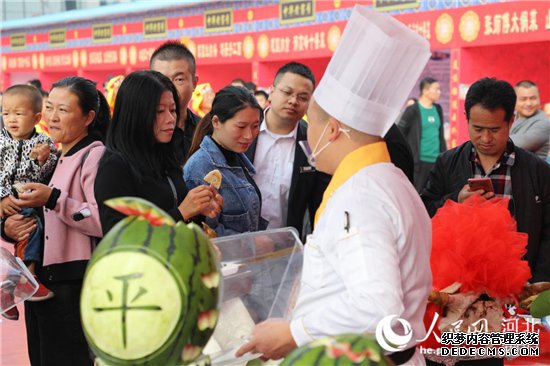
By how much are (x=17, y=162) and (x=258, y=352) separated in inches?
75.9

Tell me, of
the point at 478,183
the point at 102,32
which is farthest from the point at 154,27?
the point at 478,183

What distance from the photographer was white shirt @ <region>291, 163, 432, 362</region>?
4.56 ft

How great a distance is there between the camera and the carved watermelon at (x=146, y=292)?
117 centimetres

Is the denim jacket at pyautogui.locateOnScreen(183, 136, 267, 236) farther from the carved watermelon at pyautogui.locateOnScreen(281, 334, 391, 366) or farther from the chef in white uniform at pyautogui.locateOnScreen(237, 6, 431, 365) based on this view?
the carved watermelon at pyautogui.locateOnScreen(281, 334, 391, 366)

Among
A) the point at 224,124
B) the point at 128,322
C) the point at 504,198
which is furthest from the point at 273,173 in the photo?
the point at 128,322

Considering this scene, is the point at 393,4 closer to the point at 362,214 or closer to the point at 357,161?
the point at 357,161

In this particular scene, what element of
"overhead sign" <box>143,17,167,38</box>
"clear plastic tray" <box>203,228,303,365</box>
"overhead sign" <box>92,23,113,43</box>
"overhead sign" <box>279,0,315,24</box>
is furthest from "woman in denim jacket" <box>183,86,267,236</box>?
"overhead sign" <box>92,23,113,43</box>

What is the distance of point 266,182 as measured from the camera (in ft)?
10.3

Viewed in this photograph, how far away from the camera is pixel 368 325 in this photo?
4.57 feet

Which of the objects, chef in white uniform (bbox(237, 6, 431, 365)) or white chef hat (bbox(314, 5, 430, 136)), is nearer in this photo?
chef in white uniform (bbox(237, 6, 431, 365))

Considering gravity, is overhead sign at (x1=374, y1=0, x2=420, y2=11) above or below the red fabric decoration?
above

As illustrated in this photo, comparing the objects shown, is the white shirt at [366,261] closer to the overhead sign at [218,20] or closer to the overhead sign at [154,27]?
the overhead sign at [218,20]

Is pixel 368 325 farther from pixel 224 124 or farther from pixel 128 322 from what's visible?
pixel 224 124

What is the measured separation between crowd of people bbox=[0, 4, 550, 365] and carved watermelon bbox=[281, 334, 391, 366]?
15.8 inches
